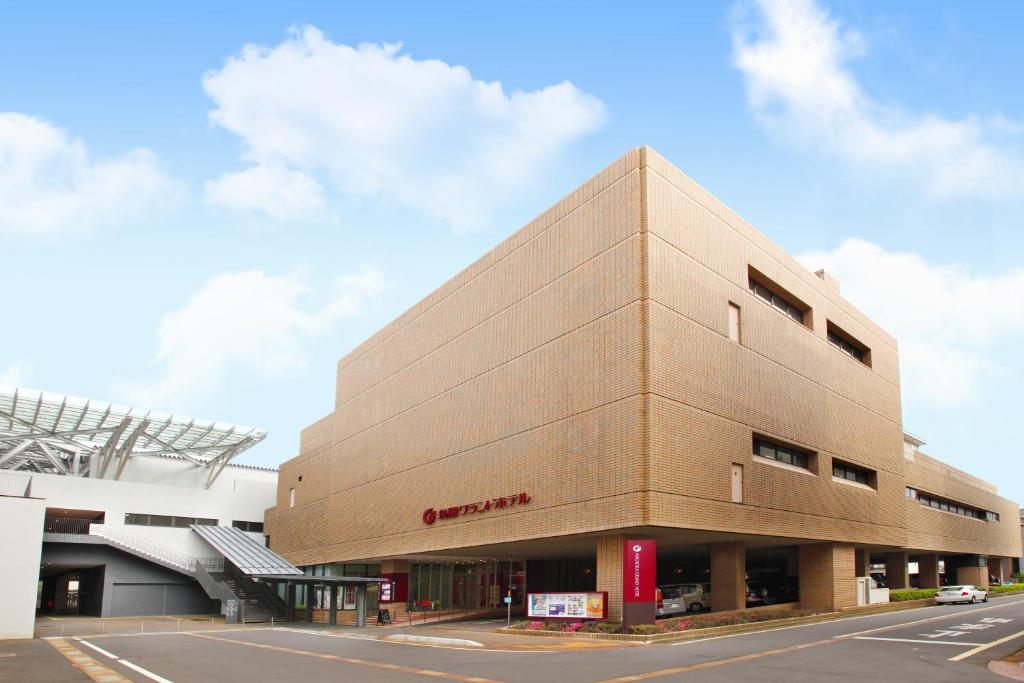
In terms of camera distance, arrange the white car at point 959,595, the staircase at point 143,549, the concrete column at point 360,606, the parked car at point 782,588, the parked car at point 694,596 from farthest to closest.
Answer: the staircase at point 143,549 → the parked car at point 782,588 → the white car at point 959,595 → the concrete column at point 360,606 → the parked car at point 694,596

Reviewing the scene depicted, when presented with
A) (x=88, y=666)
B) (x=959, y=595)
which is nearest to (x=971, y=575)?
→ (x=959, y=595)

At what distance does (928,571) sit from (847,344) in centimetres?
2706

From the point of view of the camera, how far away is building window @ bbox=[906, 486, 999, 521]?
2297 inches

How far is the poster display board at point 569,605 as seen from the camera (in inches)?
1232

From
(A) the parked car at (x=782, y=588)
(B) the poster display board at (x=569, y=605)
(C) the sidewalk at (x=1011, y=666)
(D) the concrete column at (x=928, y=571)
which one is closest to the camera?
(C) the sidewalk at (x=1011, y=666)

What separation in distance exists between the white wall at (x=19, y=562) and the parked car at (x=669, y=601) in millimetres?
28058

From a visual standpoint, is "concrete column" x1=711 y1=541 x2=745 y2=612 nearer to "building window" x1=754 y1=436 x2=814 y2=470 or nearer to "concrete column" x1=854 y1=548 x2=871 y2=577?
"building window" x1=754 y1=436 x2=814 y2=470

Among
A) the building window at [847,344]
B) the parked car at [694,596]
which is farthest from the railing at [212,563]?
the building window at [847,344]

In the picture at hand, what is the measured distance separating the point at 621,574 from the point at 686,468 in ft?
15.5

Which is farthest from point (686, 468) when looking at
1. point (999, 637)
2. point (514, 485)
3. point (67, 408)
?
point (67, 408)

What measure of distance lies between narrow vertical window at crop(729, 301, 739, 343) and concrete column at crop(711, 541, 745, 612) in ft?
31.6

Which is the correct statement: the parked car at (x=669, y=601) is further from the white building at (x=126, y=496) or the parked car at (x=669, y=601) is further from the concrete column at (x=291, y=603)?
the white building at (x=126, y=496)

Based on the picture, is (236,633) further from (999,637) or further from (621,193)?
(999,637)

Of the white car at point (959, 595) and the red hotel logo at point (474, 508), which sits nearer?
the red hotel logo at point (474, 508)
